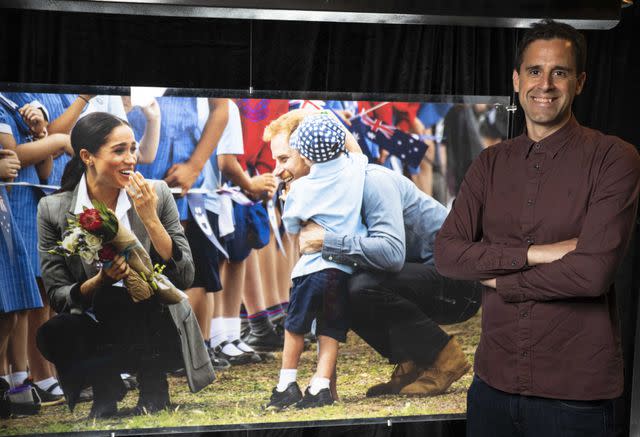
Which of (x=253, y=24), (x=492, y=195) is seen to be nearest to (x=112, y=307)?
(x=253, y=24)

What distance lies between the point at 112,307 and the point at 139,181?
1.93ft

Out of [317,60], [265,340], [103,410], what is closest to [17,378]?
[103,410]

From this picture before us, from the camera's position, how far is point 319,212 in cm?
357

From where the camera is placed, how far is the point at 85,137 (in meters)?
3.39

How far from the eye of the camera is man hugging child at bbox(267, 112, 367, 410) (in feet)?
11.7

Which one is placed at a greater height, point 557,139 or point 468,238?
point 557,139

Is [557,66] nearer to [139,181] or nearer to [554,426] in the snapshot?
[554,426]

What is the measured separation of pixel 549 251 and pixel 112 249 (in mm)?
2088

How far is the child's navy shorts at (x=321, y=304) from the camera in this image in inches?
141

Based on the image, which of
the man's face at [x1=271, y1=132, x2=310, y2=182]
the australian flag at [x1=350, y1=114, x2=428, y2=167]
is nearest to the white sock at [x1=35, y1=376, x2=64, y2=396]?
the man's face at [x1=271, y1=132, x2=310, y2=182]

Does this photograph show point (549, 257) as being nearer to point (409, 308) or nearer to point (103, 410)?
point (409, 308)

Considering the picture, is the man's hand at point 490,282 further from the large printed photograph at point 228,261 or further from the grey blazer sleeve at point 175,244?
the grey blazer sleeve at point 175,244

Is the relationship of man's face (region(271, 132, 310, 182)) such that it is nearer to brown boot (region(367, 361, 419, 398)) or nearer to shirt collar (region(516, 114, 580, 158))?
brown boot (region(367, 361, 419, 398))

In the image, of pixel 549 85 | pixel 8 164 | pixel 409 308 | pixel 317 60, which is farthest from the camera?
pixel 317 60
